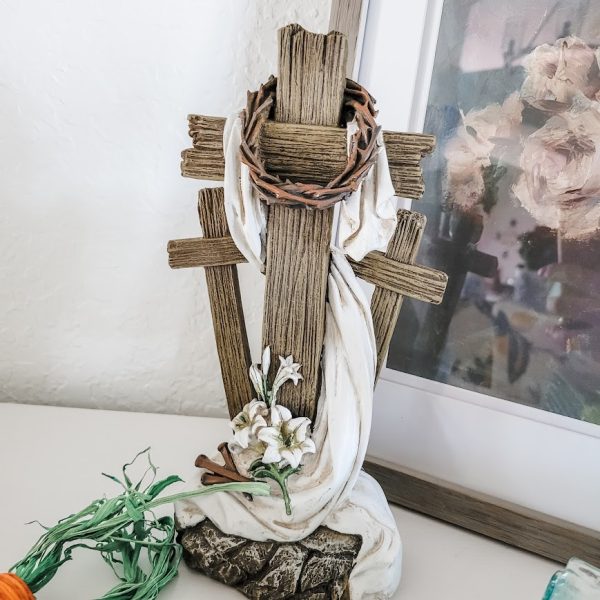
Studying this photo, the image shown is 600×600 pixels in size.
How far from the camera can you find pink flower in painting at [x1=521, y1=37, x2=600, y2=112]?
2.09 feet

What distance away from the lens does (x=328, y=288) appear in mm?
591

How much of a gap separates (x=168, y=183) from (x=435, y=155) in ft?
1.12

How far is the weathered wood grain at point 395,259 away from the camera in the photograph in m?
0.58

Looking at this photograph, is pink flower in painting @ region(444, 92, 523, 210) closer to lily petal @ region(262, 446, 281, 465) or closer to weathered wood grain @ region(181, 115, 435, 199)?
weathered wood grain @ region(181, 115, 435, 199)

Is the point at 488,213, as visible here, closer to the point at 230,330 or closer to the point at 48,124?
the point at 230,330

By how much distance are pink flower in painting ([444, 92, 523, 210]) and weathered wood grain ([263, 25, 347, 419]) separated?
0.20 meters

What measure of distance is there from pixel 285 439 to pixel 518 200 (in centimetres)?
33

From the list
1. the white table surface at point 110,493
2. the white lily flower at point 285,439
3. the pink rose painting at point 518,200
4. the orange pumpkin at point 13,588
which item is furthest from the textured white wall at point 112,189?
the orange pumpkin at point 13,588

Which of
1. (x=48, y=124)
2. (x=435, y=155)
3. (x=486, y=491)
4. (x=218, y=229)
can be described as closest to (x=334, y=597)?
(x=486, y=491)

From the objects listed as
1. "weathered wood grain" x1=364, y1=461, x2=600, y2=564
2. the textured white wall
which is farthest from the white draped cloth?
the textured white wall

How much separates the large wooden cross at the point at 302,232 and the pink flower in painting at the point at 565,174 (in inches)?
6.1

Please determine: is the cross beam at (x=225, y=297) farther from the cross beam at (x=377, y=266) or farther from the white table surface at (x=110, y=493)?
the white table surface at (x=110, y=493)

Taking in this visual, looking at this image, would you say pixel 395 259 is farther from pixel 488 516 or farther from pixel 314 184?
pixel 488 516

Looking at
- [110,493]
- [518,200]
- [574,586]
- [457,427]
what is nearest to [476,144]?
[518,200]
